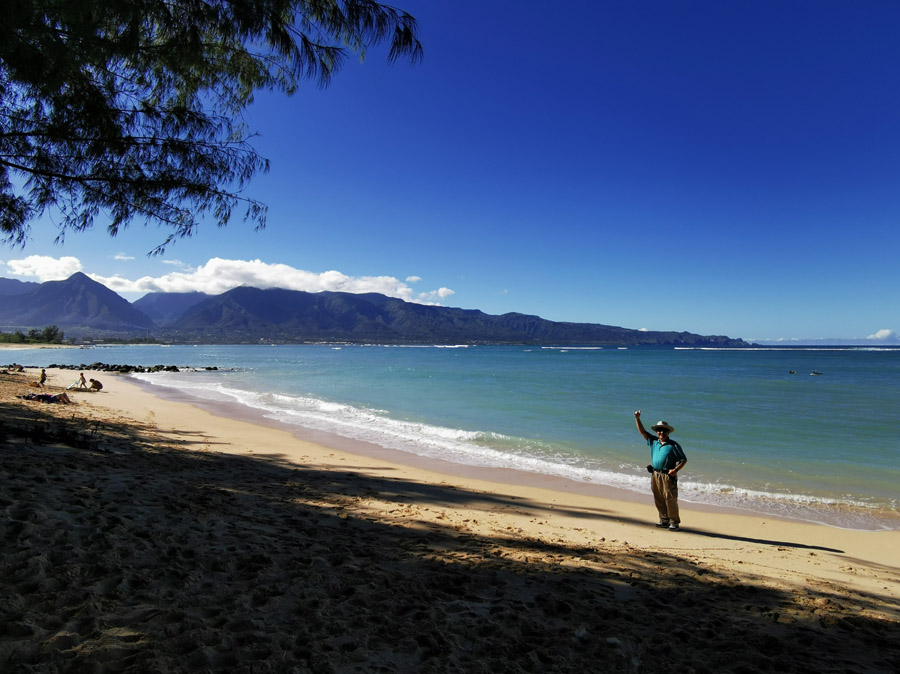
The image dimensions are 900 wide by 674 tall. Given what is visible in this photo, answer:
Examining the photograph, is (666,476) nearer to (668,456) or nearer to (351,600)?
(668,456)

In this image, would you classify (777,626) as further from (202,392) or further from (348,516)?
(202,392)

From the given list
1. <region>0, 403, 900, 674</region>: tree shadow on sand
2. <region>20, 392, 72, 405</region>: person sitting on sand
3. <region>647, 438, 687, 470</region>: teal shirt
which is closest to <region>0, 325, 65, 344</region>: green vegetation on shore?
<region>20, 392, 72, 405</region>: person sitting on sand

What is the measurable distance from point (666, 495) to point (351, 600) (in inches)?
197

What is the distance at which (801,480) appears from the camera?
32.1 ft

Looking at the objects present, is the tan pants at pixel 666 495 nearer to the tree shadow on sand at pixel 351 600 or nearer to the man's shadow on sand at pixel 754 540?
the man's shadow on sand at pixel 754 540

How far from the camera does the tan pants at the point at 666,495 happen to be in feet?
21.6

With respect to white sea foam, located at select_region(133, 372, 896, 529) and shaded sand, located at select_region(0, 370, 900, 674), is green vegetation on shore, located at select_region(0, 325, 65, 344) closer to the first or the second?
white sea foam, located at select_region(133, 372, 896, 529)

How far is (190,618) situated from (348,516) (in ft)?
9.64

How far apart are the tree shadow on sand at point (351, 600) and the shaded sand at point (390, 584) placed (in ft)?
0.05

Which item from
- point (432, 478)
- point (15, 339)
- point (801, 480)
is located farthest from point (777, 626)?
point (15, 339)

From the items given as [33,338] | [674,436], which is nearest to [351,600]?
[674,436]

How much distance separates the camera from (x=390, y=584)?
144 inches

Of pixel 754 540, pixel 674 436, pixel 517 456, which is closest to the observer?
pixel 754 540

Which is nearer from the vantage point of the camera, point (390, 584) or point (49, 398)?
point (390, 584)
